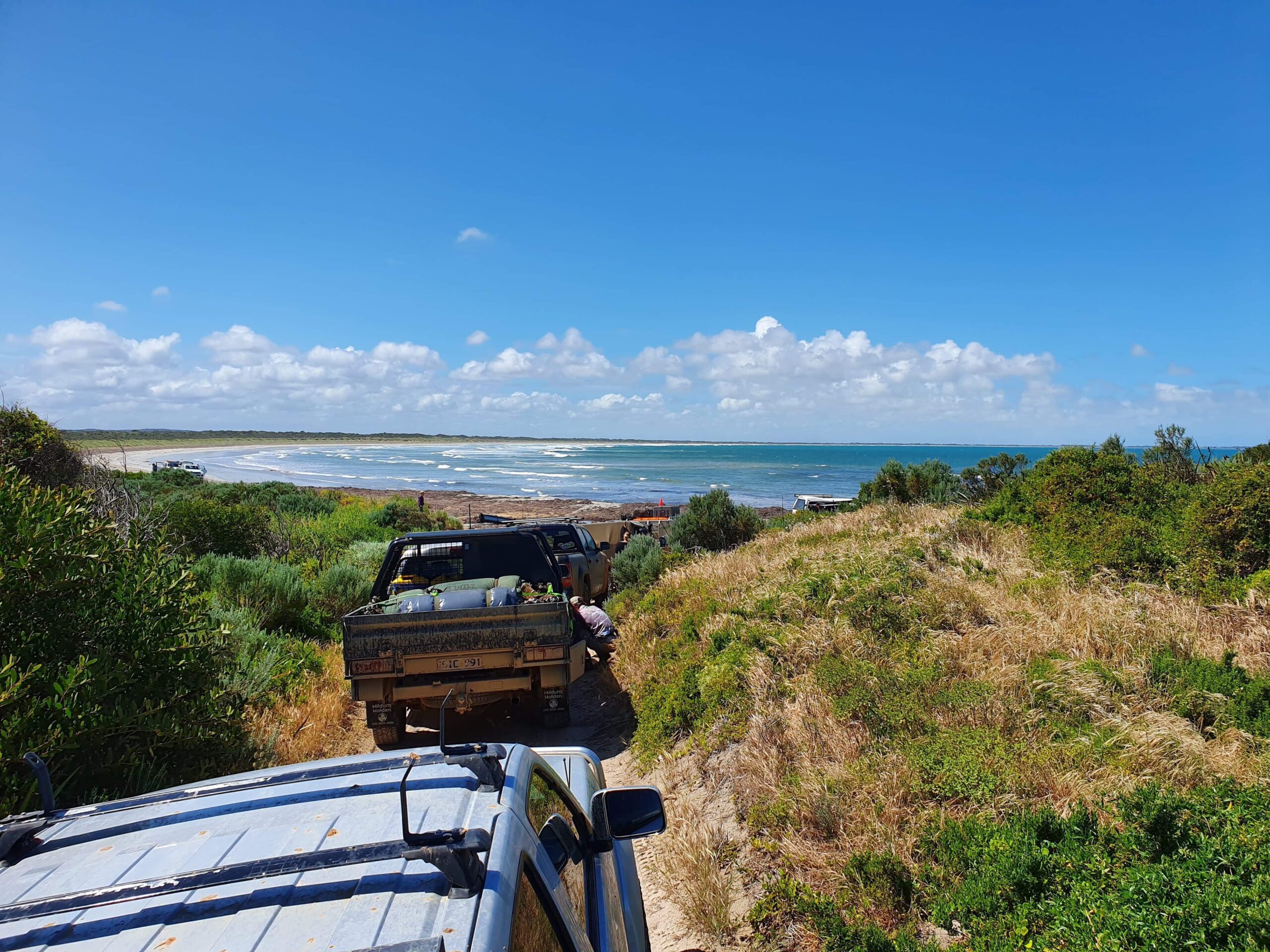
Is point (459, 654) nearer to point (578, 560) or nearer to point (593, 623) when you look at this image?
point (593, 623)

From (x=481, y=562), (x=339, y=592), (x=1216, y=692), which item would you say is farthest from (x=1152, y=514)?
(x=339, y=592)

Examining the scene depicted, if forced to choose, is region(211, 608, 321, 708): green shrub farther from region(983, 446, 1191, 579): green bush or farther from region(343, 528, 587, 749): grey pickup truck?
region(983, 446, 1191, 579): green bush

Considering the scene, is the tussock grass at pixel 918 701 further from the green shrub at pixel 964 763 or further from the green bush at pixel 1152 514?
the green bush at pixel 1152 514

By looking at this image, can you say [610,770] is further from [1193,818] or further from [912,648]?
[1193,818]

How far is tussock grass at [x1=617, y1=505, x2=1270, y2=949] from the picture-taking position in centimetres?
377

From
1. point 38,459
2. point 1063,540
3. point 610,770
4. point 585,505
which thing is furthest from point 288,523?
point 585,505

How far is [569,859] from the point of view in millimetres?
2203

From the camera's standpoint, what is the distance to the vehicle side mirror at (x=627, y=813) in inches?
92.9

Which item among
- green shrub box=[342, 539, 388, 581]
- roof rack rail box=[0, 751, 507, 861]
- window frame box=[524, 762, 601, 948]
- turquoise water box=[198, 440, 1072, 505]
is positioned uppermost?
roof rack rail box=[0, 751, 507, 861]

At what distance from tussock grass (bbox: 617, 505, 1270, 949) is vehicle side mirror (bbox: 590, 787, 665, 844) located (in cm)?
158

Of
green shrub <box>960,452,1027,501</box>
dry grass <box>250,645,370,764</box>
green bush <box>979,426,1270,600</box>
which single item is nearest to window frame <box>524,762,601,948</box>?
dry grass <box>250,645,370,764</box>

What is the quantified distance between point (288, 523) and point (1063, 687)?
15054 mm

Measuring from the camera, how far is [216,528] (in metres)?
12.8

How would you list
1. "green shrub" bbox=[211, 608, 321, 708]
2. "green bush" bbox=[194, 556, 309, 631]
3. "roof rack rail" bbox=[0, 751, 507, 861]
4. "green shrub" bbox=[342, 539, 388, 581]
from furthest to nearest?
"green shrub" bbox=[342, 539, 388, 581], "green bush" bbox=[194, 556, 309, 631], "green shrub" bbox=[211, 608, 321, 708], "roof rack rail" bbox=[0, 751, 507, 861]
